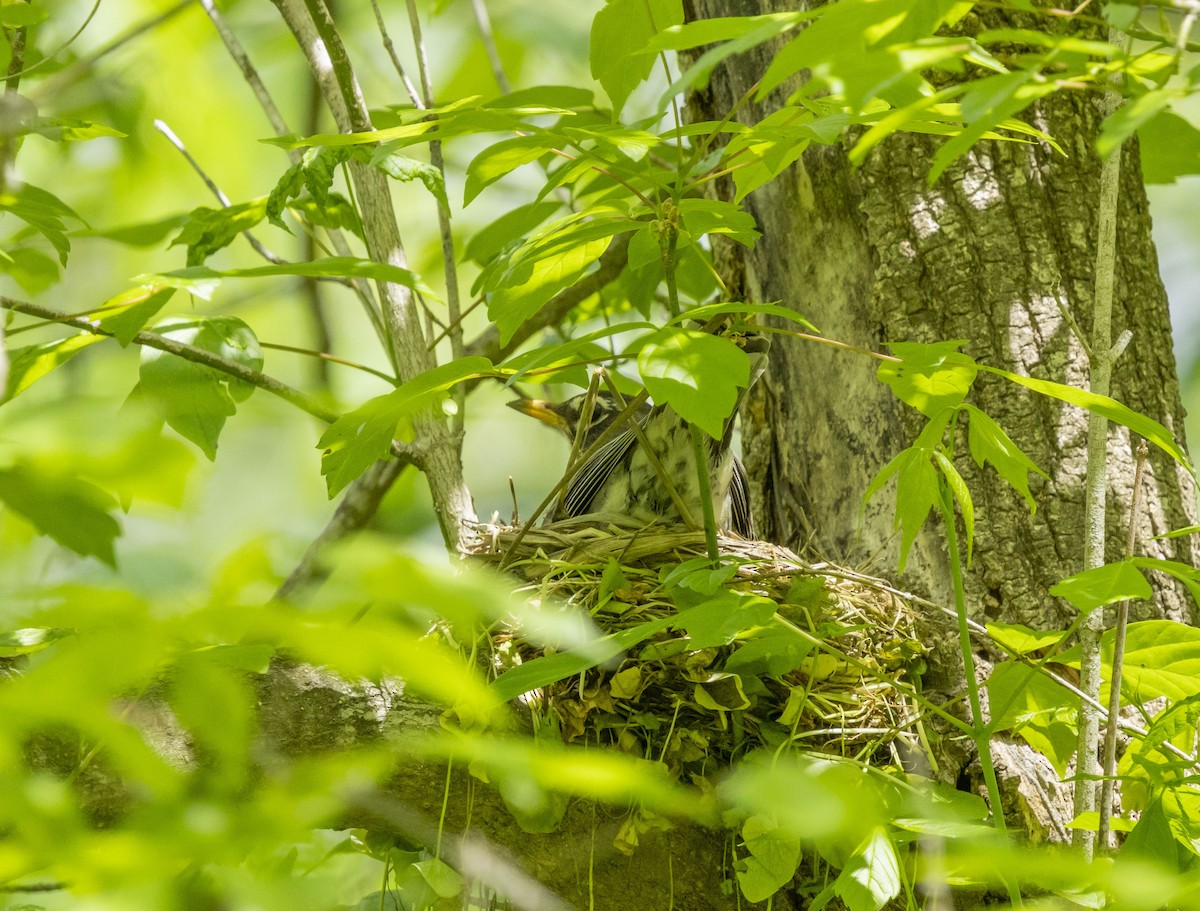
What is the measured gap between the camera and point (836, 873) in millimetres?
1804

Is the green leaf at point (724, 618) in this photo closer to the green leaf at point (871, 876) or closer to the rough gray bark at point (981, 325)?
the green leaf at point (871, 876)

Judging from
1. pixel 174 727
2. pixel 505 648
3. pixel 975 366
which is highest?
pixel 975 366

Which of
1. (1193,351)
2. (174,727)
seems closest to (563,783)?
(174,727)

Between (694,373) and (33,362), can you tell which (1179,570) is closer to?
(694,373)

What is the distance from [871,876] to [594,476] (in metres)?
1.92

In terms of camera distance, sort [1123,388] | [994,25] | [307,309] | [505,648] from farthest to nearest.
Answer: [307,309], [994,25], [1123,388], [505,648]

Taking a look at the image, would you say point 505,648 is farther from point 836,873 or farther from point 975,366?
point 975,366

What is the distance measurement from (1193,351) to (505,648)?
13.8 ft

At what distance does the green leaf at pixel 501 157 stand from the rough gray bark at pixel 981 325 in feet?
3.18

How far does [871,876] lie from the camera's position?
1313 millimetres

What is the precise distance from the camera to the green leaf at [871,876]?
51.3 inches

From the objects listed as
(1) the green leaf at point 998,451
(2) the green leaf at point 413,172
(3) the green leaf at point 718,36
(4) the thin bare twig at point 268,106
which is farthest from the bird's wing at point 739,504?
(3) the green leaf at point 718,36

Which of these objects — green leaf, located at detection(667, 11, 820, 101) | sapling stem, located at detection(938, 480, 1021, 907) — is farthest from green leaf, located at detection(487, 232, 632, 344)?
sapling stem, located at detection(938, 480, 1021, 907)

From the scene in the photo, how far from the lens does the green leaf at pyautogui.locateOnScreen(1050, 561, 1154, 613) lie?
124 cm
